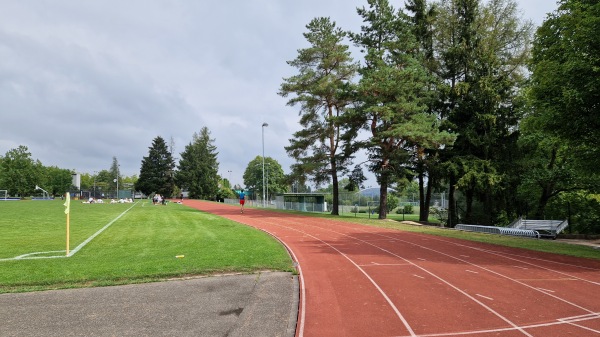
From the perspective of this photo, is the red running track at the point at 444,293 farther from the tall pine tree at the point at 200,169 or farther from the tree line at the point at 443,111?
the tall pine tree at the point at 200,169

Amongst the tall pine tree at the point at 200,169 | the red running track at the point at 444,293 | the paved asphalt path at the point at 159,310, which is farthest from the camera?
the tall pine tree at the point at 200,169

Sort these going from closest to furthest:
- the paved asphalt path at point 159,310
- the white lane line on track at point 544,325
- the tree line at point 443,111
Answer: the paved asphalt path at point 159,310, the white lane line on track at point 544,325, the tree line at point 443,111

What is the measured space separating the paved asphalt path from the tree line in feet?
68.9

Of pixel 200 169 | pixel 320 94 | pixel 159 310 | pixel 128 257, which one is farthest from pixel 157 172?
pixel 159 310

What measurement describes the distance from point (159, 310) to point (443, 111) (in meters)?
31.6

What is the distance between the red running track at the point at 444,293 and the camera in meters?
6.20

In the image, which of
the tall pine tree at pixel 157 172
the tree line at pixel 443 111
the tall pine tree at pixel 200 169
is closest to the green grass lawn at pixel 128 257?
the tree line at pixel 443 111

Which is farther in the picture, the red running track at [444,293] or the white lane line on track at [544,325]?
the red running track at [444,293]

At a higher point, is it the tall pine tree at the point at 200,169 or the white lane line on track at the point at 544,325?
the tall pine tree at the point at 200,169

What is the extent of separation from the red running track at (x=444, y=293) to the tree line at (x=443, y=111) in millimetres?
14015

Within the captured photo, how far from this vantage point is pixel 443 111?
32.8m

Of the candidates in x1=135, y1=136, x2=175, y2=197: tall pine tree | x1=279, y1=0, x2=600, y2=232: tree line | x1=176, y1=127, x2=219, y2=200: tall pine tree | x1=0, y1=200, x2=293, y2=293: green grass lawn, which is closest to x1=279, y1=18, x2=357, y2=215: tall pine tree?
x1=279, y1=0, x2=600, y2=232: tree line

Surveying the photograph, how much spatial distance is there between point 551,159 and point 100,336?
30.7 meters

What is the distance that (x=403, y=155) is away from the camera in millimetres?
27797
